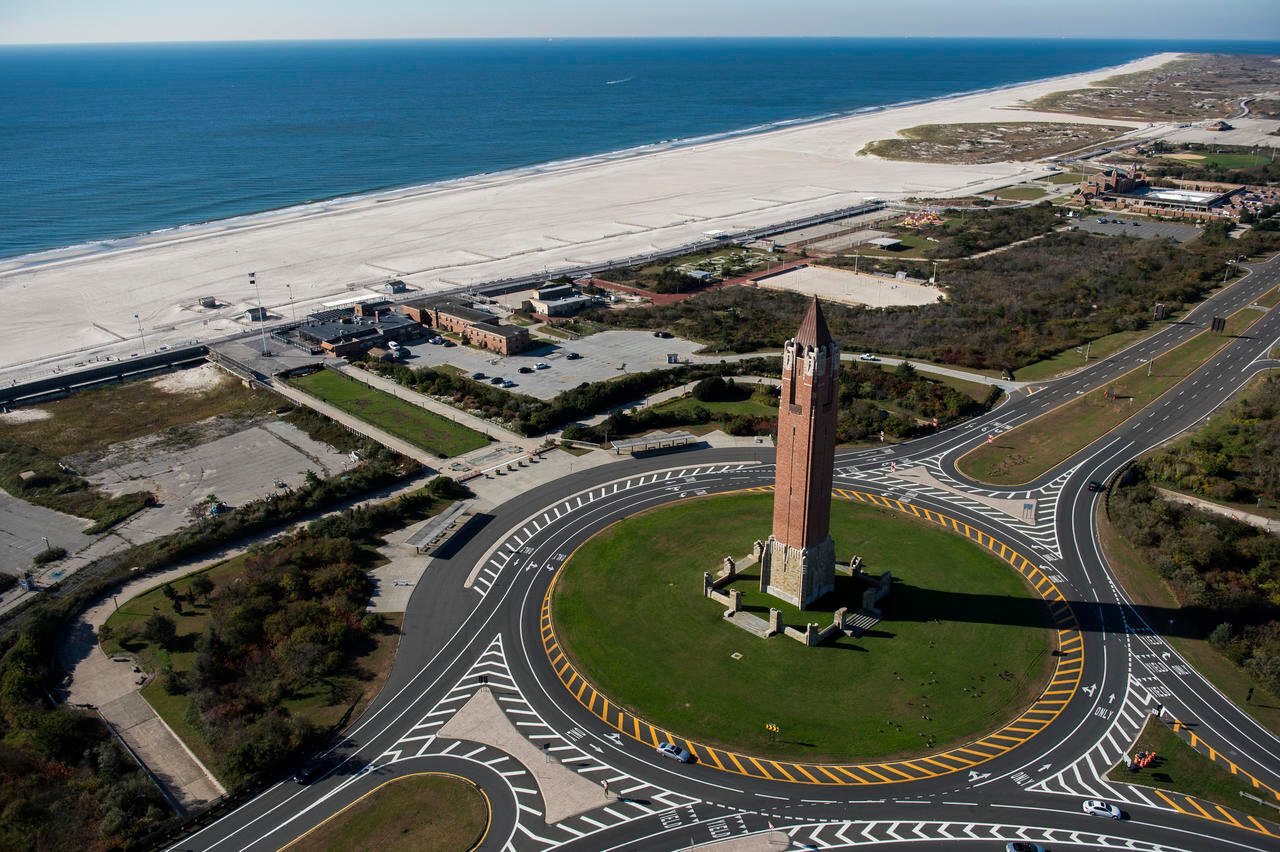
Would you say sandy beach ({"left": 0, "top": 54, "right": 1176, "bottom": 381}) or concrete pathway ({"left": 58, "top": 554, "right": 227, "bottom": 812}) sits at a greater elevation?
sandy beach ({"left": 0, "top": 54, "right": 1176, "bottom": 381})

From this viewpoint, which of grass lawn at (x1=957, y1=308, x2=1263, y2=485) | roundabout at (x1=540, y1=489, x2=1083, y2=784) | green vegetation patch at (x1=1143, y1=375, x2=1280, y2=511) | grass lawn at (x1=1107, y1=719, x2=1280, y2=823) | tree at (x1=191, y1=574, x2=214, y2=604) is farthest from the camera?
grass lawn at (x1=957, y1=308, x2=1263, y2=485)

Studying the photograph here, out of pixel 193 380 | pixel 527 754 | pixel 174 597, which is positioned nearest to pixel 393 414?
pixel 193 380

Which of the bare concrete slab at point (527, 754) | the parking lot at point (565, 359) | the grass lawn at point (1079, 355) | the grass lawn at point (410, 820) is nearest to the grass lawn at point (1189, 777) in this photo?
the bare concrete slab at point (527, 754)

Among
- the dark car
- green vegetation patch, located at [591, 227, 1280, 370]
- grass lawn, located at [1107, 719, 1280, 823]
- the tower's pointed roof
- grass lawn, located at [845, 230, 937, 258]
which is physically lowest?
grass lawn, located at [1107, 719, 1280, 823]

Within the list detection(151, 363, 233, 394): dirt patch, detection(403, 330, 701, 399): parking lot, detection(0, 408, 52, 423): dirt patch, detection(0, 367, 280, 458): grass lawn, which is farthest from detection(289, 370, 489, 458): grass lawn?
detection(0, 408, 52, 423): dirt patch

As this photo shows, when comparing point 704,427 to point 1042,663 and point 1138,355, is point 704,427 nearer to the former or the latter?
point 1042,663

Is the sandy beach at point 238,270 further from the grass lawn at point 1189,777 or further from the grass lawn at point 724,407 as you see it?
the grass lawn at point 1189,777

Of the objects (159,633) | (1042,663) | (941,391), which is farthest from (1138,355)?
(159,633)

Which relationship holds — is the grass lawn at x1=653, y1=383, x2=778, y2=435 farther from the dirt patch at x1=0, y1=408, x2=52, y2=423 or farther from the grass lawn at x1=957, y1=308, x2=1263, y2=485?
the dirt patch at x1=0, y1=408, x2=52, y2=423
